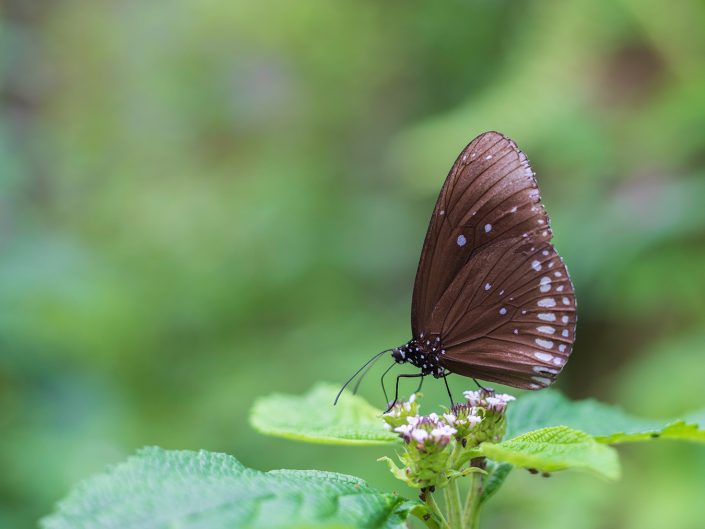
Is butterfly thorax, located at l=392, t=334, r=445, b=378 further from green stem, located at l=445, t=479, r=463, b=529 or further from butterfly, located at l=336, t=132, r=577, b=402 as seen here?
green stem, located at l=445, t=479, r=463, b=529

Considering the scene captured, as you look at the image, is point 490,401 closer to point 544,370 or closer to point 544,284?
point 544,370

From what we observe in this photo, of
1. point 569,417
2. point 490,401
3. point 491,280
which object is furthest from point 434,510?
point 491,280

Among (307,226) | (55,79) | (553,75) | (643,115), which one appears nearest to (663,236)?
(643,115)

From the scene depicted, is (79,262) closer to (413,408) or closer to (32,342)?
(32,342)

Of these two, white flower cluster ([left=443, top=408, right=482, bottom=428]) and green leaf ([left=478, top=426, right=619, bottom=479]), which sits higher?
white flower cluster ([left=443, top=408, right=482, bottom=428])

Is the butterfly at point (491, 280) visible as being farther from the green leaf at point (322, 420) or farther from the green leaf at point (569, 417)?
the green leaf at point (322, 420)

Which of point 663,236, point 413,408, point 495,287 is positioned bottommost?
point 413,408

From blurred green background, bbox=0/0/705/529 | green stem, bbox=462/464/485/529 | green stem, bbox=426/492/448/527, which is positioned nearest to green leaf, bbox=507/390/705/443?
green stem, bbox=462/464/485/529
